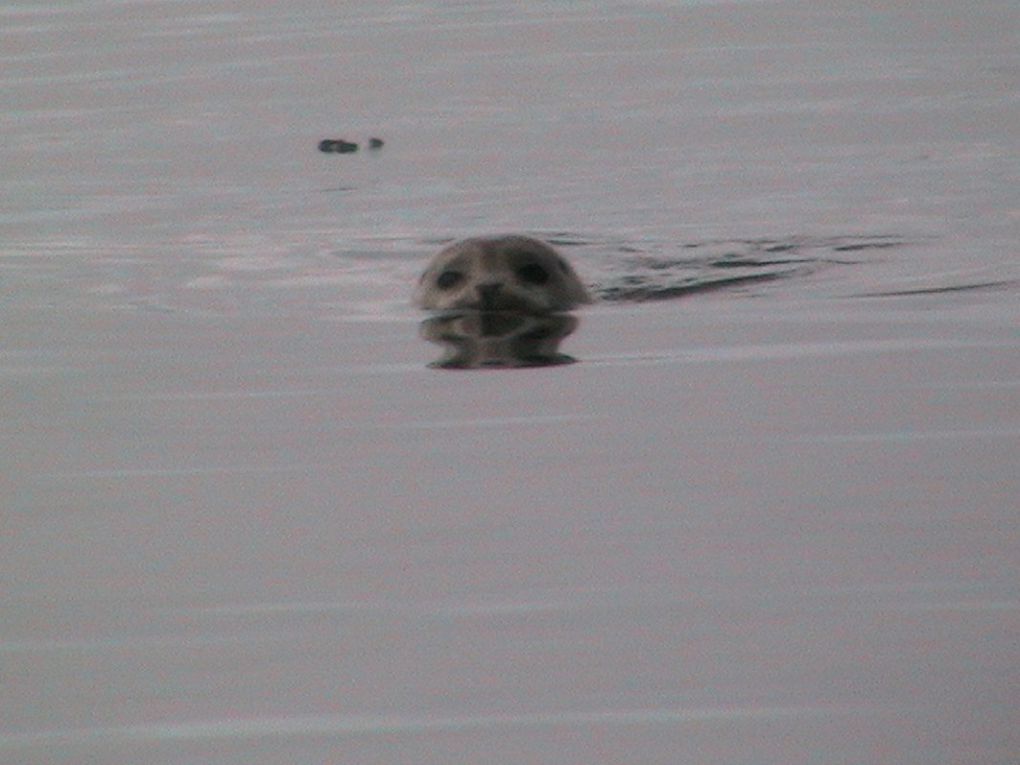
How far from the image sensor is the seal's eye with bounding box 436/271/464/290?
42.4 feet

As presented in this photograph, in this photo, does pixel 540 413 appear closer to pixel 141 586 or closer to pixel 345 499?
pixel 345 499

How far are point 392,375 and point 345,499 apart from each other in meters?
2.25

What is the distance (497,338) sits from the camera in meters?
12.0

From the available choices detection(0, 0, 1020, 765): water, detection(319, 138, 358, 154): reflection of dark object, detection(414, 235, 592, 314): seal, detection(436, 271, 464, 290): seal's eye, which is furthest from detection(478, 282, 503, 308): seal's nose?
detection(319, 138, 358, 154): reflection of dark object

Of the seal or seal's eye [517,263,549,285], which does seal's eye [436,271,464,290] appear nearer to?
the seal

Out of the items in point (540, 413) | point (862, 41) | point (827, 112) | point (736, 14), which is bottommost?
point (540, 413)

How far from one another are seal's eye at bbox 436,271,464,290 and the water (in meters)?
0.26

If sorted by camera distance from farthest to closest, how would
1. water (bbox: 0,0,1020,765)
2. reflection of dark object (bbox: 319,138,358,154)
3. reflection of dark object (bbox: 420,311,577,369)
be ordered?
reflection of dark object (bbox: 319,138,358,154) → reflection of dark object (bbox: 420,311,577,369) → water (bbox: 0,0,1020,765)

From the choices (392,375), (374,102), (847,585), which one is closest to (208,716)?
(847,585)

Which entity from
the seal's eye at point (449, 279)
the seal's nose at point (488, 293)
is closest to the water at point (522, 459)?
the seal's eye at point (449, 279)

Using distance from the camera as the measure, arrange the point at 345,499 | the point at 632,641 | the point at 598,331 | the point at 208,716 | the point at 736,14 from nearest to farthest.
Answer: the point at 208,716
the point at 632,641
the point at 345,499
the point at 598,331
the point at 736,14

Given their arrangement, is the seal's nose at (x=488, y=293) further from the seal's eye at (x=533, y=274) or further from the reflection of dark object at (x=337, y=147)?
the reflection of dark object at (x=337, y=147)

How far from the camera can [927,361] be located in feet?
35.8

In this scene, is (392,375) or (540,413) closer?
(540,413)
